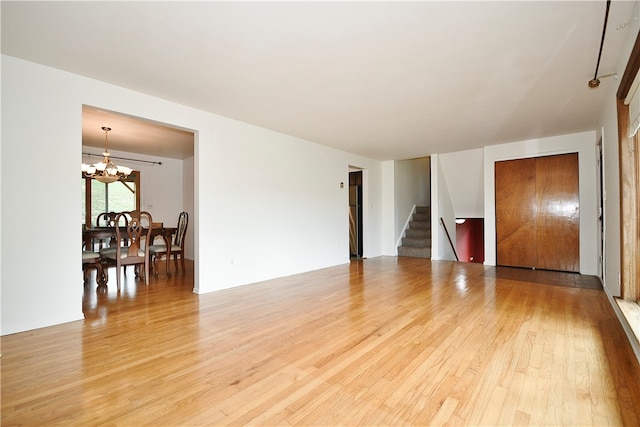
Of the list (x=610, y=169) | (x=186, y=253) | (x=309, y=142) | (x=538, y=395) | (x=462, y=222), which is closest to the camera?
(x=538, y=395)

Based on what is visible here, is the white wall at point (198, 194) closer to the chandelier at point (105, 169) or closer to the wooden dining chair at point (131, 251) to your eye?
the wooden dining chair at point (131, 251)

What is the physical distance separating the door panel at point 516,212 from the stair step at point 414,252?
5.21 ft

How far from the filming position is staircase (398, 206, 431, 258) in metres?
7.36

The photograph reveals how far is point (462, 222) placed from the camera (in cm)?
943

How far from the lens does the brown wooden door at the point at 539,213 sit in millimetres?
5355

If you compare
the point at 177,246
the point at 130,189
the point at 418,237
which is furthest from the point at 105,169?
the point at 418,237

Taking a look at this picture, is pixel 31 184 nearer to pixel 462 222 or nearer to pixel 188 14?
pixel 188 14

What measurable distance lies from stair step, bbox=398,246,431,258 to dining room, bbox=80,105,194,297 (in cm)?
511

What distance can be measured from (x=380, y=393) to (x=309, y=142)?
4.64 metres

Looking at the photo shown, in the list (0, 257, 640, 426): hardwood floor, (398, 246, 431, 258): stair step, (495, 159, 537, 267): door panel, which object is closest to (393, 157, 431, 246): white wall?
(398, 246, 431, 258): stair step

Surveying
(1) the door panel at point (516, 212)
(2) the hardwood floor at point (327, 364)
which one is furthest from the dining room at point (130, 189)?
(1) the door panel at point (516, 212)

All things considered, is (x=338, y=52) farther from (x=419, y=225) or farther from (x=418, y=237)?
(x=419, y=225)

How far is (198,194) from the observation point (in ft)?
12.9

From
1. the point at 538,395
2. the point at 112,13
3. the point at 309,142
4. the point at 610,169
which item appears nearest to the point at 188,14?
the point at 112,13
